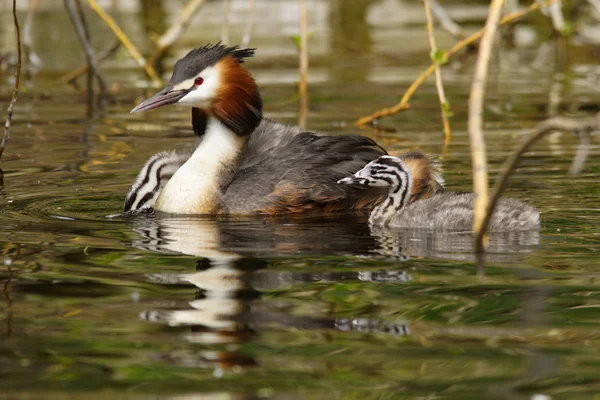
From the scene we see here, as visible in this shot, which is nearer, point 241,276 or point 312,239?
point 241,276

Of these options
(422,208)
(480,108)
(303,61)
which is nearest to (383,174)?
(422,208)

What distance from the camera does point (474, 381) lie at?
3.89 meters

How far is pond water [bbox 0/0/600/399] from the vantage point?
3961 mm

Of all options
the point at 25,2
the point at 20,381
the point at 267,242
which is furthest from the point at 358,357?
the point at 25,2

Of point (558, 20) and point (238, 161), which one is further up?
point (558, 20)

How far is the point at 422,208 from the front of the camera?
6793mm

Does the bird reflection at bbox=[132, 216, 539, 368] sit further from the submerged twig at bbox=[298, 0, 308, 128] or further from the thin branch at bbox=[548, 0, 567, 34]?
the thin branch at bbox=[548, 0, 567, 34]

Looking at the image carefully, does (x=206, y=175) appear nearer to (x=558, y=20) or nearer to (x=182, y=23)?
(x=182, y=23)

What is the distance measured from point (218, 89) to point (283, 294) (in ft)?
8.58

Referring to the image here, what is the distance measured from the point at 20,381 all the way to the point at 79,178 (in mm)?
4660

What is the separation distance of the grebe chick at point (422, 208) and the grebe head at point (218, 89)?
0.89 m

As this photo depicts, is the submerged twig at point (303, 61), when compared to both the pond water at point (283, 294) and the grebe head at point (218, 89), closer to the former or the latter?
the pond water at point (283, 294)

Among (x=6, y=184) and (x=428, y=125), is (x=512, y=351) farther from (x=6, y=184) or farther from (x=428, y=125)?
(x=428, y=125)

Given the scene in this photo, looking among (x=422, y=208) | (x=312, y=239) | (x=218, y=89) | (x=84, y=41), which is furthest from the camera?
(x=84, y=41)
